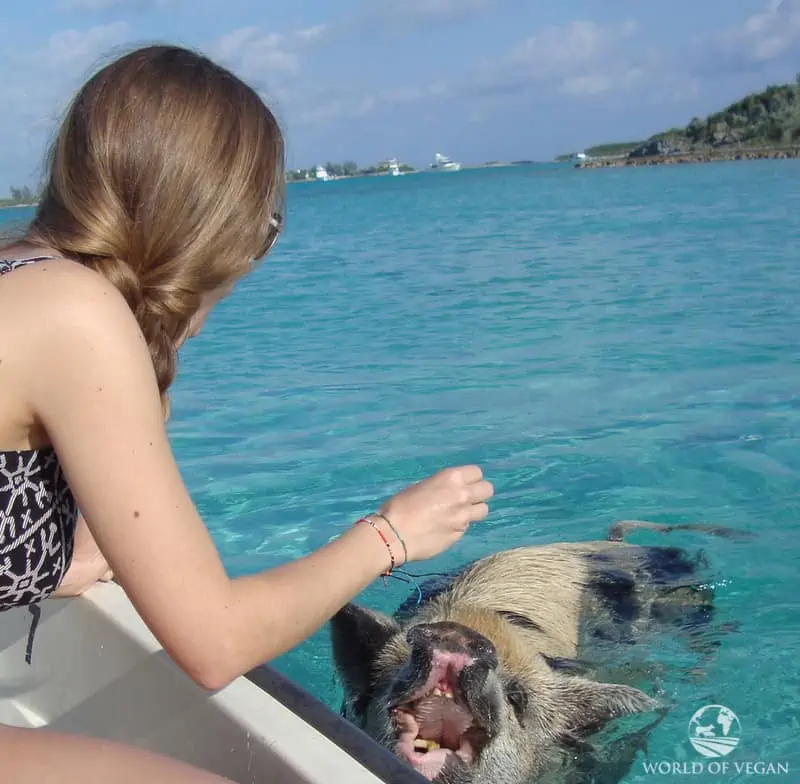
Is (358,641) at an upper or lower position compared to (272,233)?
lower

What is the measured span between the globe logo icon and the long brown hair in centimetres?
285

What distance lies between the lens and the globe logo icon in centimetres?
385

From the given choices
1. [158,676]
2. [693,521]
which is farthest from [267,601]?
[693,521]

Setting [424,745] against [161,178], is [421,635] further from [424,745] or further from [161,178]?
[161,178]

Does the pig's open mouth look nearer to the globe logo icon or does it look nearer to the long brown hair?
the globe logo icon

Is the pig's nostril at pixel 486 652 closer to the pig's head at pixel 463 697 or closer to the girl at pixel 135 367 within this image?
the pig's head at pixel 463 697

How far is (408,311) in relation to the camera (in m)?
14.6

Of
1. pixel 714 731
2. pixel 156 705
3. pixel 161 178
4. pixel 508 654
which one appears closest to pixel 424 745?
pixel 508 654

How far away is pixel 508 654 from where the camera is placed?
11.1 feet

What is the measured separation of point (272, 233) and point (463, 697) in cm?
154

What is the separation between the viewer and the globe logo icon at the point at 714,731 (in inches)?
151

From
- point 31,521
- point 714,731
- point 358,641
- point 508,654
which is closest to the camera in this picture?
point 31,521

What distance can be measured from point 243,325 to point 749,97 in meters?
90.2

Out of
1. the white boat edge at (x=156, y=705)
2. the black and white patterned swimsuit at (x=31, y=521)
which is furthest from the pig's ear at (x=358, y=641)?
the black and white patterned swimsuit at (x=31, y=521)
